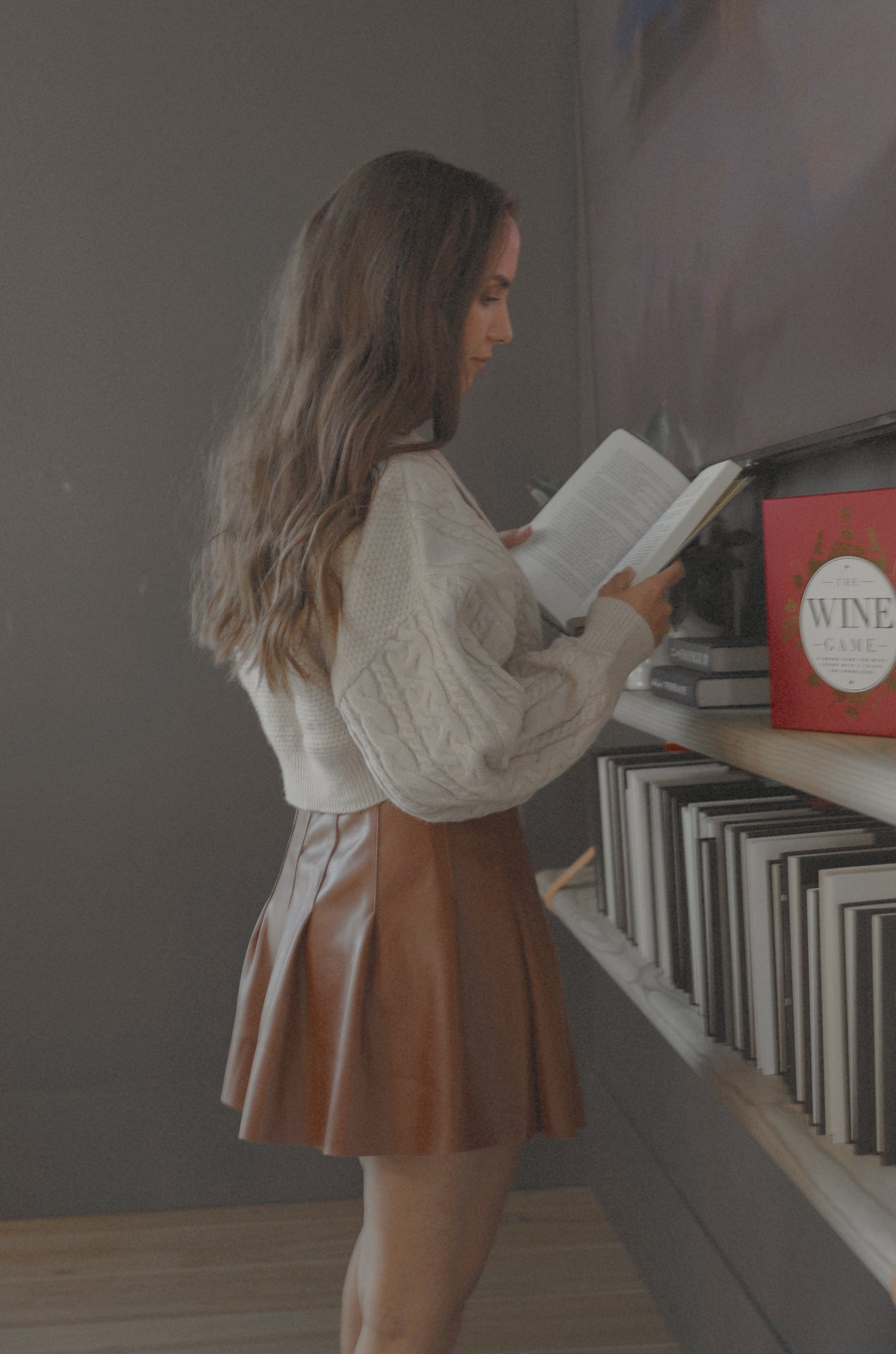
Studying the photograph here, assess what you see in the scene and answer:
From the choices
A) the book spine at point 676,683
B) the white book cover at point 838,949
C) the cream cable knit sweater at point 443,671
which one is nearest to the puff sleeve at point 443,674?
the cream cable knit sweater at point 443,671

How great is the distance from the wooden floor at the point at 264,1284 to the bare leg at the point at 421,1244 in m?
0.73

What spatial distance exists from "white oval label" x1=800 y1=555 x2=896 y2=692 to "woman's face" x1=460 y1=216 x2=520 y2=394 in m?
0.46

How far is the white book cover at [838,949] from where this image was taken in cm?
96

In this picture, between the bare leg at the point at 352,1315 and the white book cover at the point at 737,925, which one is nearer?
the white book cover at the point at 737,925

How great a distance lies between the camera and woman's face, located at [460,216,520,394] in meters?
1.27

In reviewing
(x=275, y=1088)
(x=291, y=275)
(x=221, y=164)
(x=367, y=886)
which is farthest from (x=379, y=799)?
(x=221, y=164)

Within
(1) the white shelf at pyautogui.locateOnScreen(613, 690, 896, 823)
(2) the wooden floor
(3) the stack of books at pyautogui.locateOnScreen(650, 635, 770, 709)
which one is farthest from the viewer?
(2) the wooden floor

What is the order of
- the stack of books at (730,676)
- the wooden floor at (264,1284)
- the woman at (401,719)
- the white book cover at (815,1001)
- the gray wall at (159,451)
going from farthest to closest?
the gray wall at (159,451)
the wooden floor at (264,1284)
the stack of books at (730,676)
the woman at (401,719)
the white book cover at (815,1001)

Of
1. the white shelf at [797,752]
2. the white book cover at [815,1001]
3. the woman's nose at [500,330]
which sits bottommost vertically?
the white book cover at [815,1001]

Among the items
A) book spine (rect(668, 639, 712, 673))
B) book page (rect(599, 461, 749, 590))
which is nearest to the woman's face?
book page (rect(599, 461, 749, 590))

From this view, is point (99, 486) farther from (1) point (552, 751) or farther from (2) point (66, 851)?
(1) point (552, 751)

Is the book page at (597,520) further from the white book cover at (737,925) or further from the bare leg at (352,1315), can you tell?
the bare leg at (352,1315)

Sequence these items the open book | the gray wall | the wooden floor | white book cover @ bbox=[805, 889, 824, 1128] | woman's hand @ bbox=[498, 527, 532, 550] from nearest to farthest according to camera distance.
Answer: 1. white book cover @ bbox=[805, 889, 824, 1128]
2. the open book
3. woman's hand @ bbox=[498, 527, 532, 550]
4. the wooden floor
5. the gray wall

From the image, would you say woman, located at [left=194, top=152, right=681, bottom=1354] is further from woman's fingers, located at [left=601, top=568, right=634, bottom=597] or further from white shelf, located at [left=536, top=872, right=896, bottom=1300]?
white shelf, located at [left=536, top=872, right=896, bottom=1300]
